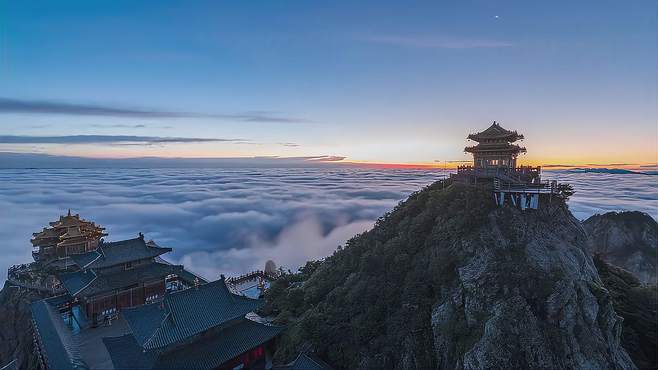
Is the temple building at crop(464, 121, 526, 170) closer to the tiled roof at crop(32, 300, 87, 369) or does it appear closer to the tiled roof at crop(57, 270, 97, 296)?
the tiled roof at crop(32, 300, 87, 369)

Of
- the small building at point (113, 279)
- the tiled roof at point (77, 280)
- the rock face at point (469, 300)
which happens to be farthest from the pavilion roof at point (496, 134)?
the tiled roof at point (77, 280)

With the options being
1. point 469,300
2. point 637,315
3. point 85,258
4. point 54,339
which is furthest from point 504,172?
point 85,258

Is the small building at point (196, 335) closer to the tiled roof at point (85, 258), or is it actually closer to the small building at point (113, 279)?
the small building at point (113, 279)

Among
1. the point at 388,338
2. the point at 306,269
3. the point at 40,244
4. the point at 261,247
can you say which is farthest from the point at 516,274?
the point at 261,247

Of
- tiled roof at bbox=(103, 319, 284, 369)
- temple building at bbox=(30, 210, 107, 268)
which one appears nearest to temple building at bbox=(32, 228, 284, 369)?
tiled roof at bbox=(103, 319, 284, 369)

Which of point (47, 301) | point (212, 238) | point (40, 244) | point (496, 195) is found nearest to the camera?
point (496, 195)

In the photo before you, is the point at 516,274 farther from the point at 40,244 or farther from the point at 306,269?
the point at 40,244
